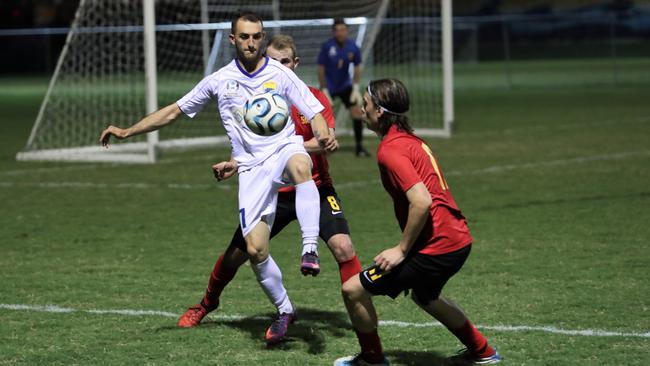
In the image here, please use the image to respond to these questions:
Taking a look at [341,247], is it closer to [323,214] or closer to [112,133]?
[323,214]

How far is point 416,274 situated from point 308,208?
1.01 metres

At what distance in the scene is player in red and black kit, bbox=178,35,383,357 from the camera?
6918 millimetres

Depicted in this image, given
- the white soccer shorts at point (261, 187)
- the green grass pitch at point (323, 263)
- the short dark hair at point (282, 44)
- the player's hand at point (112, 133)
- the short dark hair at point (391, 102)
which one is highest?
the short dark hair at point (282, 44)

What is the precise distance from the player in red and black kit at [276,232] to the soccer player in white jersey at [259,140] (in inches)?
5.1

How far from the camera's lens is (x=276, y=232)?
24.1 ft

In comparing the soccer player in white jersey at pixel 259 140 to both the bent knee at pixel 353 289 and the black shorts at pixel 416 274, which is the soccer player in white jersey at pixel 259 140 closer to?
the bent knee at pixel 353 289

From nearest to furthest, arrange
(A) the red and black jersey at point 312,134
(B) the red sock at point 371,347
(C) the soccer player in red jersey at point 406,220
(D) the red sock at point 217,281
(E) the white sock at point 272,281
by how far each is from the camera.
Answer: (C) the soccer player in red jersey at point 406,220 < (B) the red sock at point 371,347 < (E) the white sock at point 272,281 < (A) the red and black jersey at point 312,134 < (D) the red sock at point 217,281

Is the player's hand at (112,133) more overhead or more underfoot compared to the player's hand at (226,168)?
more overhead

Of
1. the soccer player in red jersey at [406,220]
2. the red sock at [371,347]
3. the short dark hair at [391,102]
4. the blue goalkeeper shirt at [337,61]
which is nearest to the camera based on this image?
the soccer player in red jersey at [406,220]

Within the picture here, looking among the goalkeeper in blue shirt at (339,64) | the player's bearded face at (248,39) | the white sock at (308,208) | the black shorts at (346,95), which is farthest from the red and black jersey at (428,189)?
the black shorts at (346,95)

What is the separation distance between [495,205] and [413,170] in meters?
7.10

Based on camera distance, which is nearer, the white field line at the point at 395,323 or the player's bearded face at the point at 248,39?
the player's bearded face at the point at 248,39

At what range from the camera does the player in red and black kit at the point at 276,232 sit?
22.7 feet

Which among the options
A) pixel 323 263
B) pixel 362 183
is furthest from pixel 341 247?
pixel 362 183
